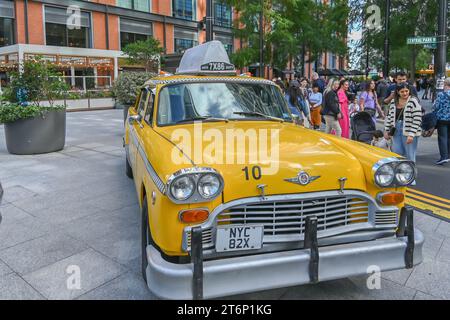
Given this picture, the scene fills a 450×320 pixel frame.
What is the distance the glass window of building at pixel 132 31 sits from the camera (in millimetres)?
31638

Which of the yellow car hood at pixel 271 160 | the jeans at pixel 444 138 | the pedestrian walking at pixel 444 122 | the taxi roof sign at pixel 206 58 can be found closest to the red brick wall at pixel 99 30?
the taxi roof sign at pixel 206 58

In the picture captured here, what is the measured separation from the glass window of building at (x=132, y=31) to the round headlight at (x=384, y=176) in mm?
30573

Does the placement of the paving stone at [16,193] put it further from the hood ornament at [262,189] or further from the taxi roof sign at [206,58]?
the hood ornament at [262,189]

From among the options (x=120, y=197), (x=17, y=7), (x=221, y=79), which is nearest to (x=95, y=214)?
(x=120, y=197)

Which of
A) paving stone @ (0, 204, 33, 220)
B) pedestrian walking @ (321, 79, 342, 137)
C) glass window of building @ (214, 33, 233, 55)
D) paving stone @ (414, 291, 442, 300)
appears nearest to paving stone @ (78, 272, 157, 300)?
paving stone @ (414, 291, 442, 300)

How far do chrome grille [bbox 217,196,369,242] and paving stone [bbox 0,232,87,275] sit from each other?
2.11 metres

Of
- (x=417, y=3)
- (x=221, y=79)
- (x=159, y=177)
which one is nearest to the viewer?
(x=159, y=177)

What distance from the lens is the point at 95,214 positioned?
17.9 feet

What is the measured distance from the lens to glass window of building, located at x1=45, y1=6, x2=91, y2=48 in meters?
27.3

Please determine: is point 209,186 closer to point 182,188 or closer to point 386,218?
point 182,188

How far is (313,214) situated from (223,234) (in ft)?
2.27

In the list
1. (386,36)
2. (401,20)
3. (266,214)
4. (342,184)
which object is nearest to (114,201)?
(266,214)

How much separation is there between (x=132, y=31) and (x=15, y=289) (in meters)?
31.2
